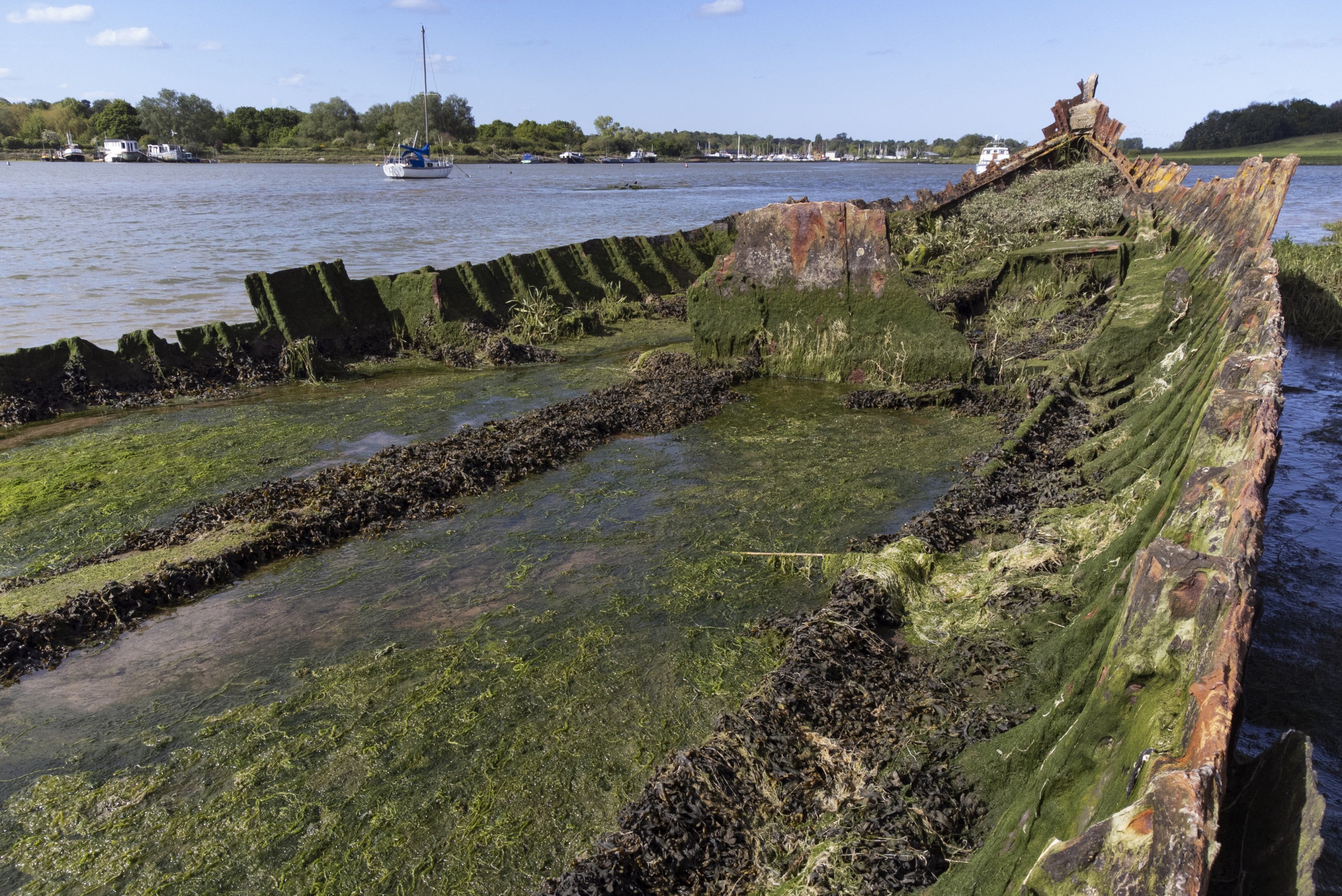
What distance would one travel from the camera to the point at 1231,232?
338 inches

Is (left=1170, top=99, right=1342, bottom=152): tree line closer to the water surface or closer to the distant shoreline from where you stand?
the water surface

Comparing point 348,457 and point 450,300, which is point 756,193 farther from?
point 348,457

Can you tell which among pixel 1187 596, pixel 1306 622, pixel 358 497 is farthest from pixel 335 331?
pixel 1187 596

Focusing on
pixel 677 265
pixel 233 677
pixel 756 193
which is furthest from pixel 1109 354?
pixel 756 193

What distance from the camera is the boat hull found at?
6912 centimetres

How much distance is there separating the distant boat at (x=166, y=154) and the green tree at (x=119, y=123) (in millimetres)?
9464

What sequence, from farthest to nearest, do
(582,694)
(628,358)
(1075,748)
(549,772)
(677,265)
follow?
(677,265)
(628,358)
(582,694)
(549,772)
(1075,748)

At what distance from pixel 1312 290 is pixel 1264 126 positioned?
4632 inches

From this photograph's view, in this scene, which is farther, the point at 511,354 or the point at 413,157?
the point at 413,157

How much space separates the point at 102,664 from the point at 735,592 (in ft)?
11.5

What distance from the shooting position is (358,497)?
6453 millimetres

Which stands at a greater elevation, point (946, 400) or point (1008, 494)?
point (946, 400)

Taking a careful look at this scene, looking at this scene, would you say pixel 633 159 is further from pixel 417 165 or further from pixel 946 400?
pixel 946 400

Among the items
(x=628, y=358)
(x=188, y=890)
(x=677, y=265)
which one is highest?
(x=677, y=265)
